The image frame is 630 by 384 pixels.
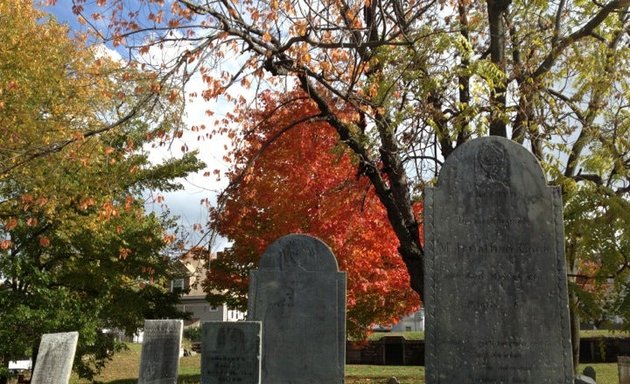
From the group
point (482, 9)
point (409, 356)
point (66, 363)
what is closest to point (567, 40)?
point (482, 9)

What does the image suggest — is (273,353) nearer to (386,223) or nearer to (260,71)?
(260,71)

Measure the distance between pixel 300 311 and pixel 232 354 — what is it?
78.4 inches

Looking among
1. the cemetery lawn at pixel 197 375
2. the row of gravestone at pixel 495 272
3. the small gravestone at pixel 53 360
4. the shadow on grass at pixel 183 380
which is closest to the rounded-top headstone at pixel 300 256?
the small gravestone at pixel 53 360

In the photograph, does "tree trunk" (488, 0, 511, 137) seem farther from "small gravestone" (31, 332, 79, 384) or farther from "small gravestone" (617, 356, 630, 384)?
"small gravestone" (31, 332, 79, 384)

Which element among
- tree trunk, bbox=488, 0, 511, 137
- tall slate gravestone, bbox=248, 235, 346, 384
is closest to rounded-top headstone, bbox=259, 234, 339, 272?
tall slate gravestone, bbox=248, 235, 346, 384

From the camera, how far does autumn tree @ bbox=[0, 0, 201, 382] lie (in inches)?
555

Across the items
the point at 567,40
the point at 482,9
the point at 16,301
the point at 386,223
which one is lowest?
the point at 16,301

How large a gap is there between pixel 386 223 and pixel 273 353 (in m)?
7.15

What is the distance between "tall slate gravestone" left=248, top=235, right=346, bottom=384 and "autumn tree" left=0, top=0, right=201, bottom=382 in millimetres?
4649

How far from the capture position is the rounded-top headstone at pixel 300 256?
369 inches

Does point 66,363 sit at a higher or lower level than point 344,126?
lower

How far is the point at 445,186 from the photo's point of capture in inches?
206

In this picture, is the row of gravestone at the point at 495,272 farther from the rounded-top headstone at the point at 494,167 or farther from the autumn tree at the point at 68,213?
the autumn tree at the point at 68,213

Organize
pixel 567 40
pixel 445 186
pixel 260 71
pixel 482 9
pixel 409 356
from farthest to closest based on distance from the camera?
pixel 409 356 < pixel 482 9 < pixel 567 40 < pixel 260 71 < pixel 445 186
